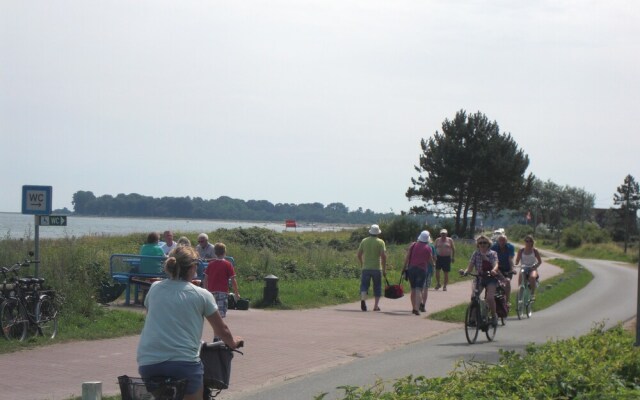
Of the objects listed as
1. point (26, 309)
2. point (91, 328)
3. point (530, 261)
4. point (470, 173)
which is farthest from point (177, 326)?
point (470, 173)

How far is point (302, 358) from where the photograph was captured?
1195cm

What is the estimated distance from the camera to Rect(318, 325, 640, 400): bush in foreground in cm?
691

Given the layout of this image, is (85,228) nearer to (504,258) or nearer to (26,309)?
(504,258)

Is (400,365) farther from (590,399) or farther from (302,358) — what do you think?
(590,399)

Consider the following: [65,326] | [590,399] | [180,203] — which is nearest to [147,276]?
[65,326]

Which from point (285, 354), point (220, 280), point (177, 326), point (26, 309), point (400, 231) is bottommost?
point (285, 354)

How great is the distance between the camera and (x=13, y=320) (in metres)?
11.9

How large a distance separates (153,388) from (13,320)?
277 inches

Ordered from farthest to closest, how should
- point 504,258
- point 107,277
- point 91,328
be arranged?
point 107,277, point 504,258, point 91,328

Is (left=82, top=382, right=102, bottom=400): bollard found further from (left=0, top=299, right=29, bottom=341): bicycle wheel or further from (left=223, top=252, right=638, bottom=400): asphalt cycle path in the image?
(left=0, top=299, right=29, bottom=341): bicycle wheel

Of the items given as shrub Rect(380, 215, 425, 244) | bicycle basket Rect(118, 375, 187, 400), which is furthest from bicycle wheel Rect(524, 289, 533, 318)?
shrub Rect(380, 215, 425, 244)

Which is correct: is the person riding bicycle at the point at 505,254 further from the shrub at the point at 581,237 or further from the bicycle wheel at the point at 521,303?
the shrub at the point at 581,237

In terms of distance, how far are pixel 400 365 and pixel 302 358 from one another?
1385mm

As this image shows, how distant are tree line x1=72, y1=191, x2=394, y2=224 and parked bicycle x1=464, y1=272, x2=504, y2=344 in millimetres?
43716
